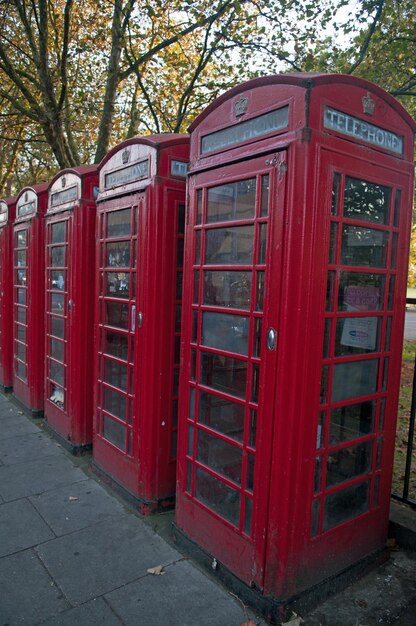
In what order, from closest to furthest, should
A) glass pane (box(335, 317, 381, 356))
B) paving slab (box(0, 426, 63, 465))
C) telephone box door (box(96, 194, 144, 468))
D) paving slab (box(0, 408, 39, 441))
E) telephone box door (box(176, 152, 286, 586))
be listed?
telephone box door (box(176, 152, 286, 586)) < glass pane (box(335, 317, 381, 356)) < telephone box door (box(96, 194, 144, 468)) < paving slab (box(0, 426, 63, 465)) < paving slab (box(0, 408, 39, 441))

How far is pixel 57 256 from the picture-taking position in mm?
5086

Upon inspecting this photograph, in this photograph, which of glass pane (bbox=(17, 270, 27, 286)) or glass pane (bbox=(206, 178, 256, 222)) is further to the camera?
glass pane (bbox=(17, 270, 27, 286))

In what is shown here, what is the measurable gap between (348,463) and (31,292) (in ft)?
14.6

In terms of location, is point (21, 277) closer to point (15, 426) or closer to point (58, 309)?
point (58, 309)

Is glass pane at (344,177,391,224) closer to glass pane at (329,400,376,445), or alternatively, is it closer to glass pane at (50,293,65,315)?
glass pane at (329,400,376,445)

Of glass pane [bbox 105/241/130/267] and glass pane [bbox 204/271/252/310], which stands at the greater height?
glass pane [bbox 105/241/130/267]

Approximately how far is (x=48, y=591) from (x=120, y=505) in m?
1.06

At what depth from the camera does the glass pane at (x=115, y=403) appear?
12.6 ft

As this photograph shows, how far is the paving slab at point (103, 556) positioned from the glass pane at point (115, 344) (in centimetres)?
128

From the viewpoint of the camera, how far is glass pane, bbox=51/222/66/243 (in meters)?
4.90

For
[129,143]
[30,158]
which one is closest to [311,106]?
[129,143]

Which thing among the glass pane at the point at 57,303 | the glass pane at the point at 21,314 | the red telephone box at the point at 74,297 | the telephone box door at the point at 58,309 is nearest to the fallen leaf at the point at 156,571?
the red telephone box at the point at 74,297

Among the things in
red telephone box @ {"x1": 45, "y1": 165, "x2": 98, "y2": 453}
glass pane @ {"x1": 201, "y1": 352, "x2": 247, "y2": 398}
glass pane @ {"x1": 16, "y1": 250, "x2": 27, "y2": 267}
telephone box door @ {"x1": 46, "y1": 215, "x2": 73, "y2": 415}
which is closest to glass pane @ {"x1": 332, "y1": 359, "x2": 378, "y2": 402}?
glass pane @ {"x1": 201, "y1": 352, "x2": 247, "y2": 398}

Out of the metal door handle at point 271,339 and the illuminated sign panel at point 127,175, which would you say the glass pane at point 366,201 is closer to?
the metal door handle at point 271,339
